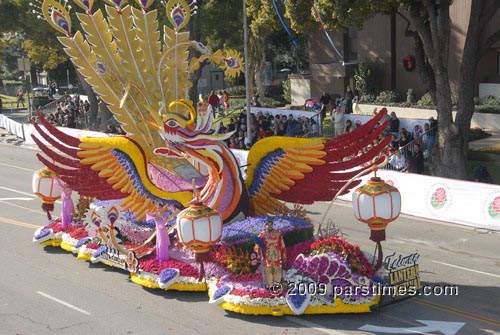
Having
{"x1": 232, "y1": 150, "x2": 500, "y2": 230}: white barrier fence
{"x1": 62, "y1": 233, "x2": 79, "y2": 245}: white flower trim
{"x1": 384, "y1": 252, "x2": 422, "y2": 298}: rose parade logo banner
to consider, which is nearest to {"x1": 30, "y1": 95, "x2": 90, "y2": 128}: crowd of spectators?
{"x1": 62, "y1": 233, "x2": 79, "y2": 245}: white flower trim

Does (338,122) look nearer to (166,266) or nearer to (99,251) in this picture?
(99,251)

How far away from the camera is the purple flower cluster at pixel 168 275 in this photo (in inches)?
590

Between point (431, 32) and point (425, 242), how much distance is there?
7.86m

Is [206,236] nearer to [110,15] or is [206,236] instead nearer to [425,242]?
[110,15]

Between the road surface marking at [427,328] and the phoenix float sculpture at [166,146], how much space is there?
348 centimetres

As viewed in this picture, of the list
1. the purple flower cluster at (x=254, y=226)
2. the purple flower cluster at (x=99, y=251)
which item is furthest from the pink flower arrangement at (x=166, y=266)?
the purple flower cluster at (x=99, y=251)

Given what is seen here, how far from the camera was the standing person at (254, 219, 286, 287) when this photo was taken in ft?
45.0

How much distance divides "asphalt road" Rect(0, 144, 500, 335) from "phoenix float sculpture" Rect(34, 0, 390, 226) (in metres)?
2.11

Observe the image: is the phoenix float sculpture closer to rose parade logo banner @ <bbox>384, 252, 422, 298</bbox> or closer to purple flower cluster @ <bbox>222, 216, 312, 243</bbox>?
purple flower cluster @ <bbox>222, 216, 312, 243</bbox>

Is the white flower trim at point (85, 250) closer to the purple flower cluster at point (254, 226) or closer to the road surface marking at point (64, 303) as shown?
the road surface marking at point (64, 303)

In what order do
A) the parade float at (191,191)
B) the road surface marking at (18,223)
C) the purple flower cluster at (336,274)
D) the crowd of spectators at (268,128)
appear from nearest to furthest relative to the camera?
1. the purple flower cluster at (336,274)
2. the parade float at (191,191)
3. the road surface marking at (18,223)
4. the crowd of spectators at (268,128)

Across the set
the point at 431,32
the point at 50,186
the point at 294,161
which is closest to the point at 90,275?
the point at 50,186

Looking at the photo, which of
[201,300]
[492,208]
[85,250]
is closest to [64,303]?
[85,250]

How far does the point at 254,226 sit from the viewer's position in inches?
595
